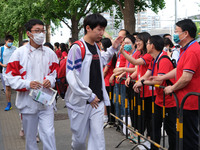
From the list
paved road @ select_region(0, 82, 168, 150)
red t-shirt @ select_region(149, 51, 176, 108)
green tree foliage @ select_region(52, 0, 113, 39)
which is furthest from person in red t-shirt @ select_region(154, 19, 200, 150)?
green tree foliage @ select_region(52, 0, 113, 39)

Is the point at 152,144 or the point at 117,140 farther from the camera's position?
the point at 117,140

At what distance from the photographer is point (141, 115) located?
6184 millimetres

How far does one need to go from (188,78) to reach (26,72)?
84.5 inches

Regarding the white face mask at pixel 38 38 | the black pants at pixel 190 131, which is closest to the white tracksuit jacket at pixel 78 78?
the white face mask at pixel 38 38

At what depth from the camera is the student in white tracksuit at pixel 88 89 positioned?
14.1 feet

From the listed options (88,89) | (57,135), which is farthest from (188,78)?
(57,135)

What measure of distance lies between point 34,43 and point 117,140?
2.93 meters

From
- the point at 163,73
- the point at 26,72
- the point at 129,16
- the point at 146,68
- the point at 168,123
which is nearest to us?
the point at 26,72

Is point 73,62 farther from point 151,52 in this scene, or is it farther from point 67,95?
point 151,52

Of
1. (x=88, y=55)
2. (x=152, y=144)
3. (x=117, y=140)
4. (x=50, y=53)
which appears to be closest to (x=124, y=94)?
(x=117, y=140)

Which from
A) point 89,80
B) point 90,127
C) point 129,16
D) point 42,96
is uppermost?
point 129,16

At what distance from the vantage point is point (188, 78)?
4.54 m

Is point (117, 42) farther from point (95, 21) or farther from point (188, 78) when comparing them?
point (188, 78)

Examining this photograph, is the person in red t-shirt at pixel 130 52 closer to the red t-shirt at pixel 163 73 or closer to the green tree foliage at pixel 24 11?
the red t-shirt at pixel 163 73
